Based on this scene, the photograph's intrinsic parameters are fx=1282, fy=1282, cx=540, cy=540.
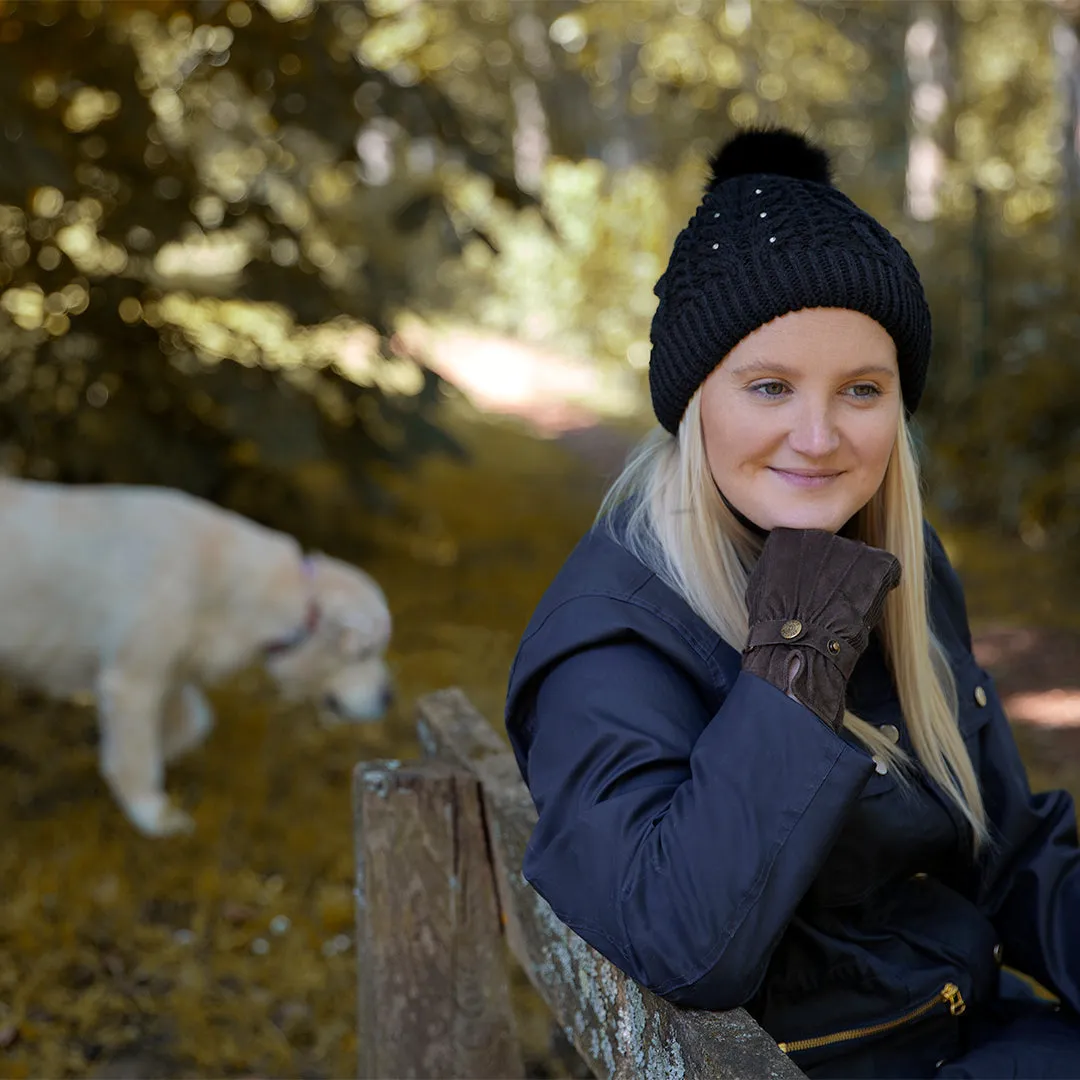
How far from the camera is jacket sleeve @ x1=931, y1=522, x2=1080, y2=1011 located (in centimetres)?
205

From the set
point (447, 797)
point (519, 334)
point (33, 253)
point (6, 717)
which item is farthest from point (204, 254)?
point (447, 797)

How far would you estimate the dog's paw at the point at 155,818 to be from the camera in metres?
4.58

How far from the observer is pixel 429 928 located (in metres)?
2.15

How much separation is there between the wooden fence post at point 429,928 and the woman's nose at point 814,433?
2.62ft

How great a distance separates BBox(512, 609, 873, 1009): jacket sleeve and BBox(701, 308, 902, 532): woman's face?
33cm

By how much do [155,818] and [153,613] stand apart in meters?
0.74

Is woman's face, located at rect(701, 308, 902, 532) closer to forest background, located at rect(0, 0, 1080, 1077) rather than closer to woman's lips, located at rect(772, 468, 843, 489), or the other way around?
woman's lips, located at rect(772, 468, 843, 489)

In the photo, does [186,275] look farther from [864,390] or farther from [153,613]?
[864,390]

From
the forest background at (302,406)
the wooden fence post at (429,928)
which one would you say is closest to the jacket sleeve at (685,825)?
the wooden fence post at (429,928)

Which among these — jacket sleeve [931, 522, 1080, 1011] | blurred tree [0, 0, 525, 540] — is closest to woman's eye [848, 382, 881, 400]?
jacket sleeve [931, 522, 1080, 1011]

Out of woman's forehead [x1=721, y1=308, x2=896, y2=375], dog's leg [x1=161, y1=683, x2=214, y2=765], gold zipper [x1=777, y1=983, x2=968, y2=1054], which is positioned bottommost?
dog's leg [x1=161, y1=683, x2=214, y2=765]

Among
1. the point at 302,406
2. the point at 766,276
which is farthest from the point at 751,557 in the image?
the point at 302,406

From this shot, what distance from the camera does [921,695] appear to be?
1.92 metres

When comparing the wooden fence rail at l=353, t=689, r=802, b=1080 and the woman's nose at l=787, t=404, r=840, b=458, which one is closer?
the woman's nose at l=787, t=404, r=840, b=458
